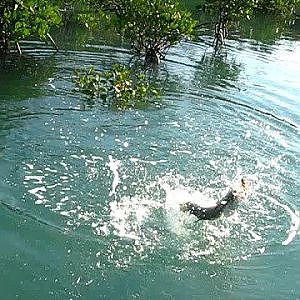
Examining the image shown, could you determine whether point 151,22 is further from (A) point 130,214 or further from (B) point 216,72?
(A) point 130,214

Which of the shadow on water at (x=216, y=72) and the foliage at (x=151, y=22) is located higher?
the foliage at (x=151, y=22)

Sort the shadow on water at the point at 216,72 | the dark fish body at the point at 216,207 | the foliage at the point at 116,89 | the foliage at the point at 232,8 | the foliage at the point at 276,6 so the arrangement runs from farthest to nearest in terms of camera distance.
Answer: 1. the foliage at the point at 276,6
2. the foliage at the point at 232,8
3. the shadow on water at the point at 216,72
4. the foliage at the point at 116,89
5. the dark fish body at the point at 216,207

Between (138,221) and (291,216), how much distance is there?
229cm

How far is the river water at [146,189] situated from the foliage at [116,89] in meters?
0.33

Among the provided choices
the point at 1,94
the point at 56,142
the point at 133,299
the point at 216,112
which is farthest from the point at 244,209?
the point at 1,94

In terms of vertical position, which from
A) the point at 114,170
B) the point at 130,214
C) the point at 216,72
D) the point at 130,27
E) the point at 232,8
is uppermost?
the point at 232,8

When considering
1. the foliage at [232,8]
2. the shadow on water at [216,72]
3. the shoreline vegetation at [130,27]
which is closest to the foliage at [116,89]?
the shoreline vegetation at [130,27]

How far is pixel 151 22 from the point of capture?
1519cm

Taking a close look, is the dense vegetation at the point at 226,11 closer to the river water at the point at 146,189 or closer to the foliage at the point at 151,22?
the foliage at the point at 151,22

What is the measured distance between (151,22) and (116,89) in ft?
10.3

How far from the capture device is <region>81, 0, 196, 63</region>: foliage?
14961 millimetres

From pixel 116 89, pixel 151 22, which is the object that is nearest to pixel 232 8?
pixel 151 22

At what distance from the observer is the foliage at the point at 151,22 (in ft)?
49.1

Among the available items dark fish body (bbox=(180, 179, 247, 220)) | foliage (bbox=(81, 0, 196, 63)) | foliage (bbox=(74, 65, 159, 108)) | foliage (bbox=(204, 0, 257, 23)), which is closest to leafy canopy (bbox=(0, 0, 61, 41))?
foliage (bbox=(74, 65, 159, 108))
